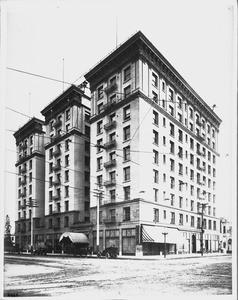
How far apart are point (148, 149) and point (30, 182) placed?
13.4 feet

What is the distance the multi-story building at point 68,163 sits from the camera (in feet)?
35.2

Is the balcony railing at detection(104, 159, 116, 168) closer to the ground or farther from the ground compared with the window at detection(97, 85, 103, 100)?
closer to the ground

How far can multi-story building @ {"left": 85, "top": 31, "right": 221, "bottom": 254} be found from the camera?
10.6 metres

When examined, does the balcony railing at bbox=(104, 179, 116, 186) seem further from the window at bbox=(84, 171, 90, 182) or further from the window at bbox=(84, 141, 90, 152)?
the window at bbox=(84, 141, 90, 152)

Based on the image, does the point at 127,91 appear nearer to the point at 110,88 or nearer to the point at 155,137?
the point at 110,88

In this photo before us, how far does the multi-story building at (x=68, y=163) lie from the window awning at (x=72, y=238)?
0.22 m

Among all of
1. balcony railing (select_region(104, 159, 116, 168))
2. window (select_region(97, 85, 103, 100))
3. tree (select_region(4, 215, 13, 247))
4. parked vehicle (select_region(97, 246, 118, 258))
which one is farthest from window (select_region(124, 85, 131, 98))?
parked vehicle (select_region(97, 246, 118, 258))

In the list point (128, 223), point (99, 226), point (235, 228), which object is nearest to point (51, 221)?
point (99, 226)

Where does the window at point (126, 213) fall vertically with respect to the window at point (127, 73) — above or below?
below

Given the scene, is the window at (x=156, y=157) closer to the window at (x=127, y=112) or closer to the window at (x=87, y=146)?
the window at (x=127, y=112)

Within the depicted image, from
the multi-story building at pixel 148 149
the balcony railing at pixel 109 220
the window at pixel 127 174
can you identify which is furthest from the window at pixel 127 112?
the balcony railing at pixel 109 220

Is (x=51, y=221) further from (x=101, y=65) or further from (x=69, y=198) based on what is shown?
(x=101, y=65)

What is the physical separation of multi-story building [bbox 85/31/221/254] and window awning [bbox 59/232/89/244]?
2.50 ft

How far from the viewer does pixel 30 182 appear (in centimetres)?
1051
